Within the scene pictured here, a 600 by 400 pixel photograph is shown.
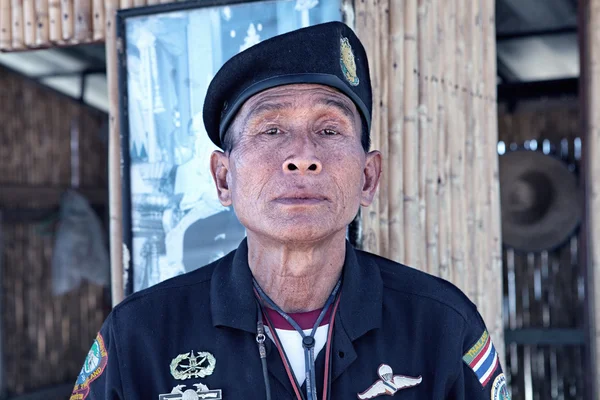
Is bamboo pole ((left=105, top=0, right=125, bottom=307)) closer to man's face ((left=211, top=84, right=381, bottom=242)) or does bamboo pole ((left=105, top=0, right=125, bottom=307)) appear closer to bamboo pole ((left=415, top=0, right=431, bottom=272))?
bamboo pole ((left=415, top=0, right=431, bottom=272))

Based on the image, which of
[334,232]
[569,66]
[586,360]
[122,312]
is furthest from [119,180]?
[569,66]

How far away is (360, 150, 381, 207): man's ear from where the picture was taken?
1.92 metres

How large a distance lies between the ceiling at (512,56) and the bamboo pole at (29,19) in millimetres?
1556

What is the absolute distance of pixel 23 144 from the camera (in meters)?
6.27

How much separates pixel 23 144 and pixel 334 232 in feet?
16.9

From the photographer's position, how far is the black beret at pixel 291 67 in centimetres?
177

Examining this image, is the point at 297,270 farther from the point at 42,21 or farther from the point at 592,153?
the point at 592,153

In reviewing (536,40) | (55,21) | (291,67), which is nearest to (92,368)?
(291,67)

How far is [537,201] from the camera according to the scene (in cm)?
619

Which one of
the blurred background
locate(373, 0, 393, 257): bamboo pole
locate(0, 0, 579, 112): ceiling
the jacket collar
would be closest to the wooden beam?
the blurred background

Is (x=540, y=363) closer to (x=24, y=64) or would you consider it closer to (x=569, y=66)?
(x=569, y=66)

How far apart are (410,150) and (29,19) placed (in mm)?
1809

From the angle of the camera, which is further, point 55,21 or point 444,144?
point 55,21

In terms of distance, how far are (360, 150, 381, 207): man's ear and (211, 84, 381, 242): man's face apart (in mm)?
72
